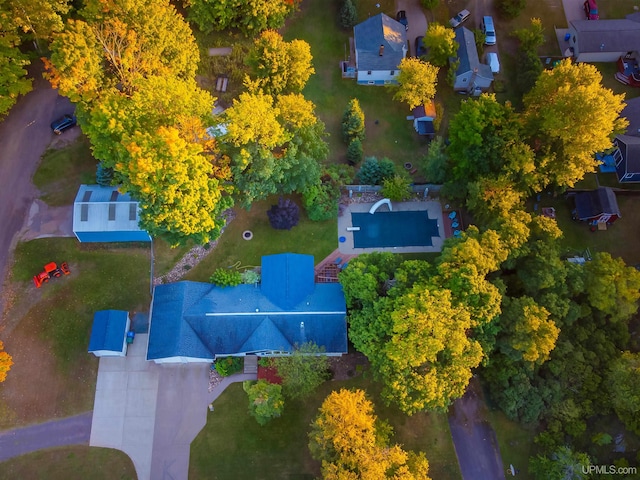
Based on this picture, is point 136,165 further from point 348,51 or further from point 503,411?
point 503,411

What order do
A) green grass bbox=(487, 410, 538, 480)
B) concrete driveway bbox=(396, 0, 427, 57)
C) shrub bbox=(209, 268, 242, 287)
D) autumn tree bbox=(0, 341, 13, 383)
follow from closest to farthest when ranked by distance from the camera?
autumn tree bbox=(0, 341, 13, 383)
green grass bbox=(487, 410, 538, 480)
shrub bbox=(209, 268, 242, 287)
concrete driveway bbox=(396, 0, 427, 57)

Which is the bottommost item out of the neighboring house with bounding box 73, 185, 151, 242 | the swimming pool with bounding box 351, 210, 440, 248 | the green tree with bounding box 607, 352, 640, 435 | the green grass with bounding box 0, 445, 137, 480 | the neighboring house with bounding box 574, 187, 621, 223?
the green tree with bounding box 607, 352, 640, 435

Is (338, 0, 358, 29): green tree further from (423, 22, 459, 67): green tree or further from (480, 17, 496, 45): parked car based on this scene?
(480, 17, 496, 45): parked car

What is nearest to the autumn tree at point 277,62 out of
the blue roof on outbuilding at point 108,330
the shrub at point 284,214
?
the shrub at point 284,214

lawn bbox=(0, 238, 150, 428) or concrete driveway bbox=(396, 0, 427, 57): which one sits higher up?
concrete driveway bbox=(396, 0, 427, 57)

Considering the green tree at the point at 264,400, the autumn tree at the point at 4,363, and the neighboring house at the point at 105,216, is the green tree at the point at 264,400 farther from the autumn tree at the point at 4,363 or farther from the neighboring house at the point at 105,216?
the autumn tree at the point at 4,363

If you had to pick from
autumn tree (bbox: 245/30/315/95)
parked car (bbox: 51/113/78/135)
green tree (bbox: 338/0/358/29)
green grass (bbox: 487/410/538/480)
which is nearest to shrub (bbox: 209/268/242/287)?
autumn tree (bbox: 245/30/315/95)
